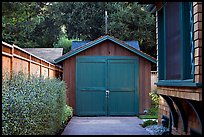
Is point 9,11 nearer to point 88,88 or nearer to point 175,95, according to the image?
point 88,88

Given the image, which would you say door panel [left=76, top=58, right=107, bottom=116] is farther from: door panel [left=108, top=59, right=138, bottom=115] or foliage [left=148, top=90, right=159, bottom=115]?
foliage [left=148, top=90, right=159, bottom=115]

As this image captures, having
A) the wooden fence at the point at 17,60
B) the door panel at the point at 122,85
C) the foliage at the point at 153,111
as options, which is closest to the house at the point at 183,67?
the wooden fence at the point at 17,60

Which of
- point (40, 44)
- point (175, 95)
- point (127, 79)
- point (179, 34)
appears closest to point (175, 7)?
point (179, 34)

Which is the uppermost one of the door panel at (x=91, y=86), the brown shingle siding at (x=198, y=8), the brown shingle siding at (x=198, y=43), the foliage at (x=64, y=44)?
the foliage at (x=64, y=44)

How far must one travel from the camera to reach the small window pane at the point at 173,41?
5572mm

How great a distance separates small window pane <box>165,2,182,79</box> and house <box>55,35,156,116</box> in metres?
6.38

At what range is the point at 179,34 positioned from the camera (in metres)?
5.50

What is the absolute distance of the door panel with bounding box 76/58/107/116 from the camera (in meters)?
12.7

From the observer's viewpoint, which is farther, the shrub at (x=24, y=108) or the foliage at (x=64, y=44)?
the foliage at (x=64, y=44)

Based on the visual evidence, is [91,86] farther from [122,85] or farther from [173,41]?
[173,41]

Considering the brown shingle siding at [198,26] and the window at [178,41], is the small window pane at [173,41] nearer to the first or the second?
the window at [178,41]

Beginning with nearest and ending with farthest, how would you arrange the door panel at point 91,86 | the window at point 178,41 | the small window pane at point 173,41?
the window at point 178,41
the small window pane at point 173,41
the door panel at point 91,86

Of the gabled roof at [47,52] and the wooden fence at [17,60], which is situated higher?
the gabled roof at [47,52]

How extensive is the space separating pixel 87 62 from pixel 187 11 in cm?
786
